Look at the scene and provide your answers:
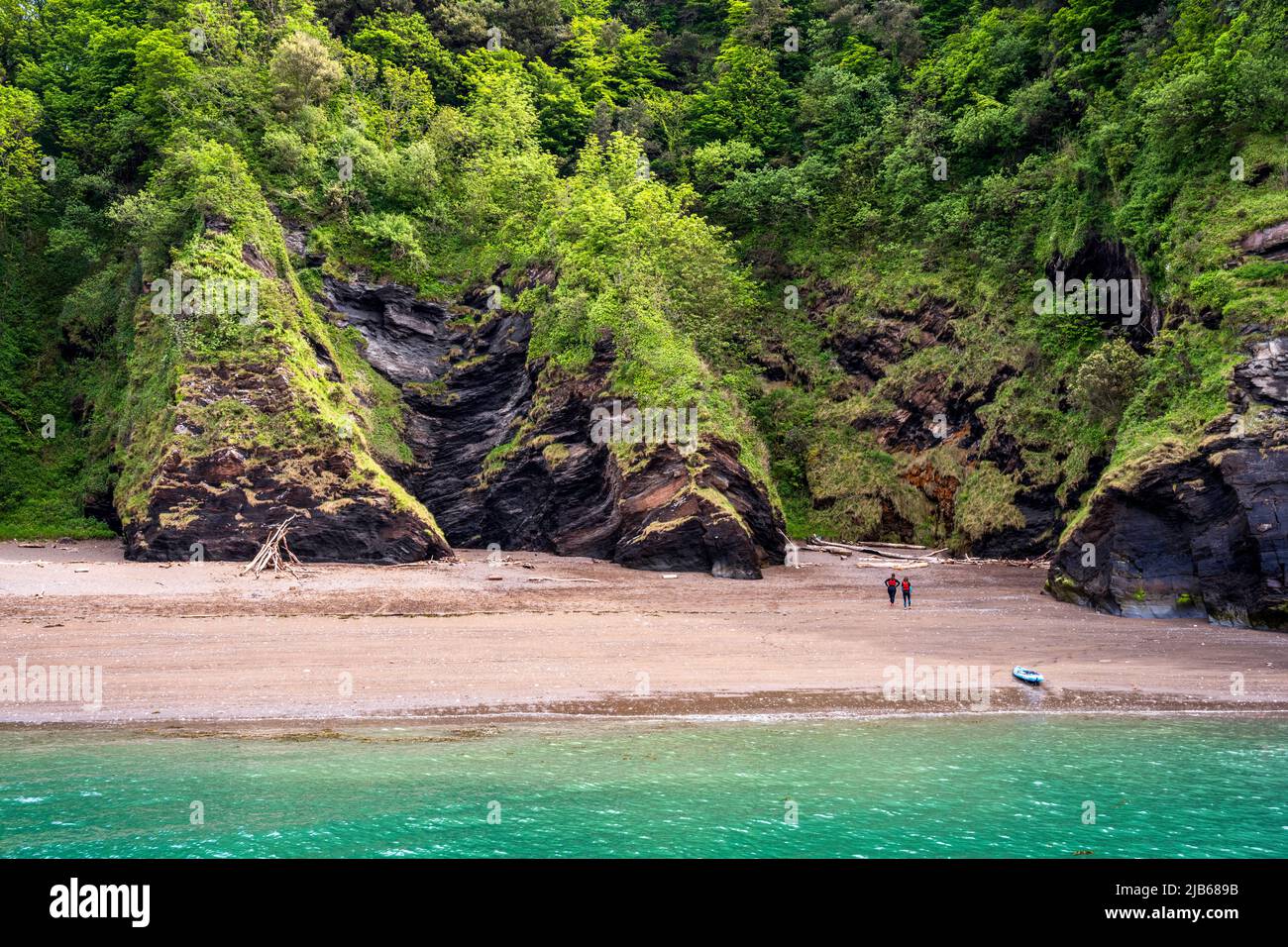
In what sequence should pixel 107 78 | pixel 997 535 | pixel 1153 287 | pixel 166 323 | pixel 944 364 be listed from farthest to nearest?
pixel 107 78 < pixel 944 364 < pixel 997 535 < pixel 166 323 < pixel 1153 287

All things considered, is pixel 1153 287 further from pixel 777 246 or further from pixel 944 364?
pixel 777 246

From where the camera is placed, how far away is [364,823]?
33.2 ft

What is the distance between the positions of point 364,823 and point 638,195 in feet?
99.7

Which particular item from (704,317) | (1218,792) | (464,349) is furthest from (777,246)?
(1218,792)

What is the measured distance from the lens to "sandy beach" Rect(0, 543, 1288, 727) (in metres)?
14.7

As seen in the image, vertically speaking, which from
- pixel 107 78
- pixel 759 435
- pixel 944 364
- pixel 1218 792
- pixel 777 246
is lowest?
pixel 1218 792
